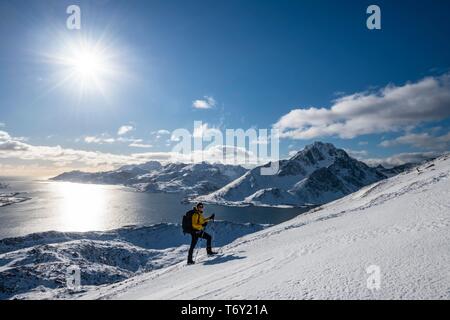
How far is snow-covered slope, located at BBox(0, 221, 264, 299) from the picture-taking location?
67.0m

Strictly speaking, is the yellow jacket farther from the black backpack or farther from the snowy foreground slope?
the snowy foreground slope

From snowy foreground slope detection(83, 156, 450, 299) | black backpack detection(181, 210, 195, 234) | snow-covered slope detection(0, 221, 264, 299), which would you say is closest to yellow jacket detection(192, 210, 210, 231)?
black backpack detection(181, 210, 195, 234)

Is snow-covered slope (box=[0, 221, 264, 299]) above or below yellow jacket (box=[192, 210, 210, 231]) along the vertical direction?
below

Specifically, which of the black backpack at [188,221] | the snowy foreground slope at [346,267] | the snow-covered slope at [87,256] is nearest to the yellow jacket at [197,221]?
the black backpack at [188,221]

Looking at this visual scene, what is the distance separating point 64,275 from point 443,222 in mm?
80224

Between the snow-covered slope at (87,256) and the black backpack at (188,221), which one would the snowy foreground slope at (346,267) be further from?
the snow-covered slope at (87,256)

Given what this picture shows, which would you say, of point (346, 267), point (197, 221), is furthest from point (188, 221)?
point (346, 267)

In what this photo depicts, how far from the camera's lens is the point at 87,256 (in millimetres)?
91688

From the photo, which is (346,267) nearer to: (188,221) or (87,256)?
(188,221)

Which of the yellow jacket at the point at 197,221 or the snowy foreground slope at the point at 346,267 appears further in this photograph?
the yellow jacket at the point at 197,221

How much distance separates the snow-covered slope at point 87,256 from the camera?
67.0 m

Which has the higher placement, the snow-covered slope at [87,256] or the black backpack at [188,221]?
the black backpack at [188,221]

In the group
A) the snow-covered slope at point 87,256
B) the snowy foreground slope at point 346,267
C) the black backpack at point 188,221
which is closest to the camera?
the snowy foreground slope at point 346,267
